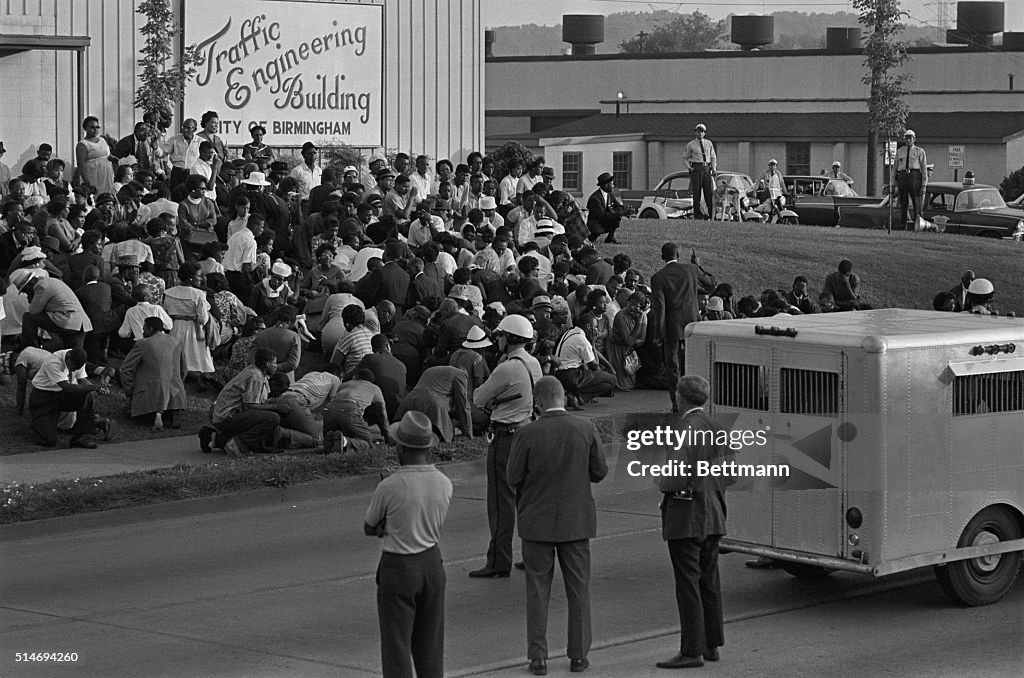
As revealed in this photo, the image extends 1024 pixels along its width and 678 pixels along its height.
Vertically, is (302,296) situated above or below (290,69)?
below

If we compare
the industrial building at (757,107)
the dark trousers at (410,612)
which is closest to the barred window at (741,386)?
the dark trousers at (410,612)

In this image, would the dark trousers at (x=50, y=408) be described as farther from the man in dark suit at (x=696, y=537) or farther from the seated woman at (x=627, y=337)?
the man in dark suit at (x=696, y=537)

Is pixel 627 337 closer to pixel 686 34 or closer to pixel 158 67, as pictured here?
pixel 158 67

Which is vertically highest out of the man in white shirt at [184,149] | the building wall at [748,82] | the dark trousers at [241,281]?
the building wall at [748,82]

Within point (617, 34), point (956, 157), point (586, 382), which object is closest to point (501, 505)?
point (586, 382)

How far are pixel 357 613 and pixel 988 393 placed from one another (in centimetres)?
451

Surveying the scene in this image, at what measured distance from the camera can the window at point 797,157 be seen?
5991cm

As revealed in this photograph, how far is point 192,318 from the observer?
19.0m

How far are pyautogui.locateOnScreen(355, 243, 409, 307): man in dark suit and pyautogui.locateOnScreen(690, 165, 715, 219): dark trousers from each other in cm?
1420

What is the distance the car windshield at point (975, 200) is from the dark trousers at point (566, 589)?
31936 mm

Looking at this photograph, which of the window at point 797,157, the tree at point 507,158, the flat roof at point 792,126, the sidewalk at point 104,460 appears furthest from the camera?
the window at point 797,157

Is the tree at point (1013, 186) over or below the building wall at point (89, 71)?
below

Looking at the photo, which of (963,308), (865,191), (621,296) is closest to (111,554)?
(621,296)

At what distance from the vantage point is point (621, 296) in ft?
74.5
